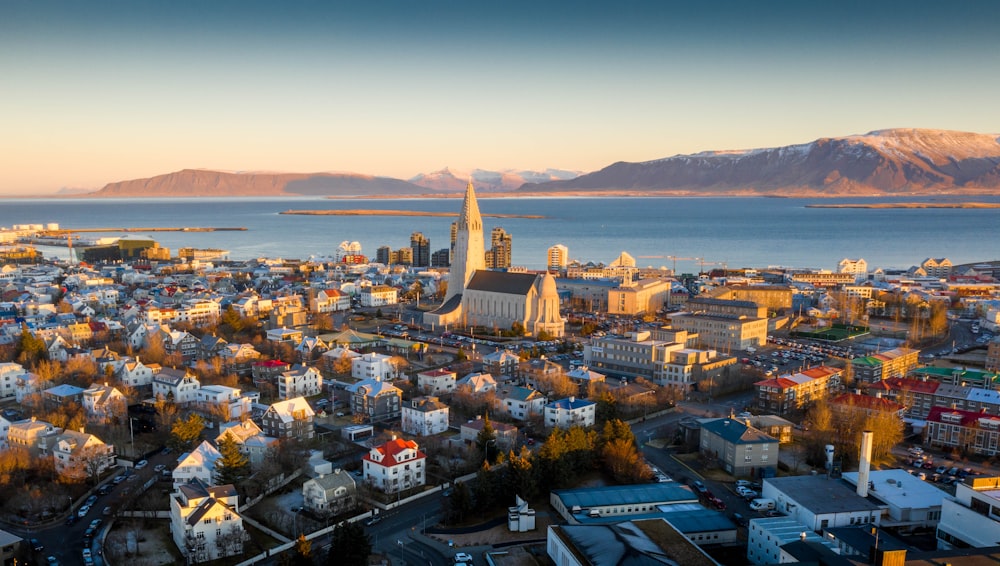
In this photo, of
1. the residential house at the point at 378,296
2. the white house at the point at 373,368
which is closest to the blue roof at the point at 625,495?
the white house at the point at 373,368

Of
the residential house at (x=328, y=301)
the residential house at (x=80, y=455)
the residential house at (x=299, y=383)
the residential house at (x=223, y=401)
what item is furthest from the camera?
the residential house at (x=328, y=301)

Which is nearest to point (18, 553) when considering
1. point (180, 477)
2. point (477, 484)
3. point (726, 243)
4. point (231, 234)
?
point (180, 477)

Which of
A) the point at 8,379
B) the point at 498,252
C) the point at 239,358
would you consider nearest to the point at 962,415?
the point at 239,358

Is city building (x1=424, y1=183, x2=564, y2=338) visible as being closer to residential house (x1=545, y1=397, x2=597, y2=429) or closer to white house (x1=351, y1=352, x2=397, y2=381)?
white house (x1=351, y1=352, x2=397, y2=381)

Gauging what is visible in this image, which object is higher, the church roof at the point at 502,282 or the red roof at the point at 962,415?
the church roof at the point at 502,282

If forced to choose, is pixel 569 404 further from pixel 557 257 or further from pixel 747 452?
pixel 557 257

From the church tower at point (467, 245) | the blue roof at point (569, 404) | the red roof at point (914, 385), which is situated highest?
the church tower at point (467, 245)

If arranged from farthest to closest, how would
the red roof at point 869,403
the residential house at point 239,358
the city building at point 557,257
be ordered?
the city building at point 557,257 → the residential house at point 239,358 → the red roof at point 869,403

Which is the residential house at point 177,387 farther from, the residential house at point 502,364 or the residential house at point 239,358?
the residential house at point 502,364
